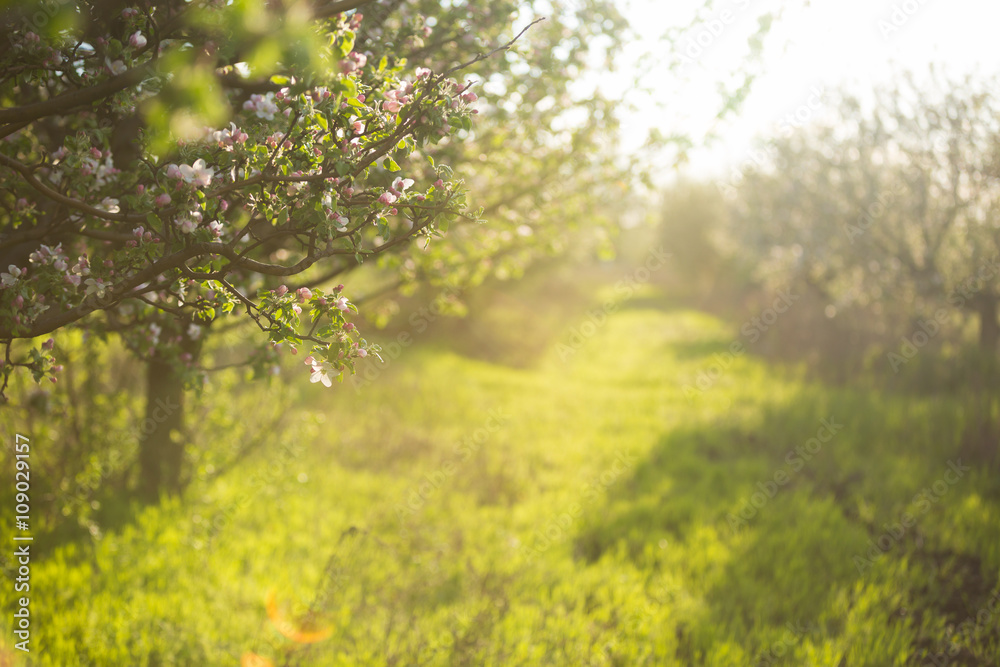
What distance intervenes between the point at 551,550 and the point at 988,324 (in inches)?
476

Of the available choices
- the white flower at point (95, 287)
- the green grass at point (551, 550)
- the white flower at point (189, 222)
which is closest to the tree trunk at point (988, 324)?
the green grass at point (551, 550)

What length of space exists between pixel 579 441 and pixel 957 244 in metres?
9.85

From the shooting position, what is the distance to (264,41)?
2.01 m

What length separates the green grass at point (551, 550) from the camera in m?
4.54

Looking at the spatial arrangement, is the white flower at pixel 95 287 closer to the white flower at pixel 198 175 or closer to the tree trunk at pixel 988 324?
the white flower at pixel 198 175

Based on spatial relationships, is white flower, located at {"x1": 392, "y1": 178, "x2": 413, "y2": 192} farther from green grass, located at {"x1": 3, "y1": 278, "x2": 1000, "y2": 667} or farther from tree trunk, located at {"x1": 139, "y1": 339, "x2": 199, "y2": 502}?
tree trunk, located at {"x1": 139, "y1": 339, "x2": 199, "y2": 502}

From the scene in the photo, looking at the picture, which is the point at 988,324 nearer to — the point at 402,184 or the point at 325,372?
the point at 402,184

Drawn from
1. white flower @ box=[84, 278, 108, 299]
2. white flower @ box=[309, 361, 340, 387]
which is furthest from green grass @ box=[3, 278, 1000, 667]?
white flower @ box=[84, 278, 108, 299]

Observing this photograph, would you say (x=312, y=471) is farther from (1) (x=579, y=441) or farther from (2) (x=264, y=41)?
(2) (x=264, y=41)

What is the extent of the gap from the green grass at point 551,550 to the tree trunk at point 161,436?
33cm

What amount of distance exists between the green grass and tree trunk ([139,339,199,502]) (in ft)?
1.09

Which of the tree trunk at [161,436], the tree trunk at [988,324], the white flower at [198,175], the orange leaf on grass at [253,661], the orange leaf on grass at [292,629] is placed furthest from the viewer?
the tree trunk at [988,324]

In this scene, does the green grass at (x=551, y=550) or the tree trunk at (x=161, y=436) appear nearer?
the green grass at (x=551, y=550)

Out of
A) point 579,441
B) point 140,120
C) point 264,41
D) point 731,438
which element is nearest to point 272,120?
point 264,41
